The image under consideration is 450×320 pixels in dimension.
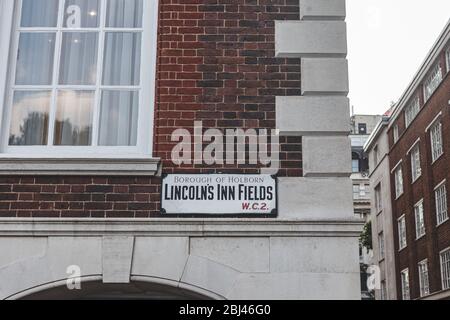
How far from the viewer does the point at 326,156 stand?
6371mm

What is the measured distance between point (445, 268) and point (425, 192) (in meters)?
4.73

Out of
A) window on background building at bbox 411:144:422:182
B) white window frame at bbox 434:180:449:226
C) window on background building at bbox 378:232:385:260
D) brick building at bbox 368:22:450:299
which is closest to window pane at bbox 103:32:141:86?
brick building at bbox 368:22:450:299

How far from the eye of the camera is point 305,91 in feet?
21.6

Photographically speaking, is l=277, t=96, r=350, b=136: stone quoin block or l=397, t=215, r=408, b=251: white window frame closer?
l=277, t=96, r=350, b=136: stone quoin block

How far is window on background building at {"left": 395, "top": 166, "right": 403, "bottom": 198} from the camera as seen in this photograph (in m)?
42.8

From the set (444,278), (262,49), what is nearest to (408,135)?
(444,278)

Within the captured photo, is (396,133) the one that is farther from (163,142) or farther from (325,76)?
(163,142)

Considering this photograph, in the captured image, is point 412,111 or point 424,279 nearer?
point 424,279

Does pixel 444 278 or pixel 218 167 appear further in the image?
pixel 444 278

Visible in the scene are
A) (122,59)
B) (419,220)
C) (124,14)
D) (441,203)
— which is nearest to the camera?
(122,59)

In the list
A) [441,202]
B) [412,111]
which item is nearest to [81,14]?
[441,202]

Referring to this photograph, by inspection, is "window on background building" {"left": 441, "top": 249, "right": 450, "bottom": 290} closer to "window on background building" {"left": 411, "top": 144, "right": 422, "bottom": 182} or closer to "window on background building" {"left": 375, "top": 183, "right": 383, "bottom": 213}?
"window on background building" {"left": 411, "top": 144, "right": 422, "bottom": 182}
